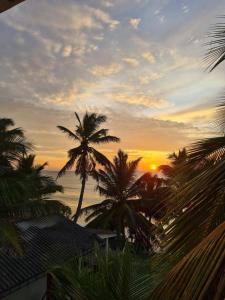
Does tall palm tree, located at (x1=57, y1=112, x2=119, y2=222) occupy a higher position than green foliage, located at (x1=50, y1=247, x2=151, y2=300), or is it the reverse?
tall palm tree, located at (x1=57, y1=112, x2=119, y2=222)

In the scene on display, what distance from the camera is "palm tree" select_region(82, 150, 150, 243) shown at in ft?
92.3

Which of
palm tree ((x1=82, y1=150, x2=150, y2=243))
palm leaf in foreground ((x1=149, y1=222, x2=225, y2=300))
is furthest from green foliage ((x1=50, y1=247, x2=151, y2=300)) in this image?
palm tree ((x1=82, y1=150, x2=150, y2=243))

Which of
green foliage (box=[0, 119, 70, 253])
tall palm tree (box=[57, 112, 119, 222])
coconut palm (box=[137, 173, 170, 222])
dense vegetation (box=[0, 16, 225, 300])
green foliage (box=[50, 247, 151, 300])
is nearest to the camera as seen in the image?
dense vegetation (box=[0, 16, 225, 300])

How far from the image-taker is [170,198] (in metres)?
2.82

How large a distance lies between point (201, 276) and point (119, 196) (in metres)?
27.2

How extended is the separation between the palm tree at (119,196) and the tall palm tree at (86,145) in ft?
6.52

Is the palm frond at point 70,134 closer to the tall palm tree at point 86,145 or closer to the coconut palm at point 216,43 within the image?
the tall palm tree at point 86,145

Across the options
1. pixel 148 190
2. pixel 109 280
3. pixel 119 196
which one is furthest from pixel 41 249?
pixel 148 190

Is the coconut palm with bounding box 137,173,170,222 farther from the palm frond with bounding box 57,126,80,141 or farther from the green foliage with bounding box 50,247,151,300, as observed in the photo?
the green foliage with bounding box 50,247,151,300

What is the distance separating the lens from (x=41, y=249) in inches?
659

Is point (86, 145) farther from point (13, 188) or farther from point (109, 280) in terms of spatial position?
point (109, 280)

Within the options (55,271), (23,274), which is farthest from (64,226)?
(55,271)

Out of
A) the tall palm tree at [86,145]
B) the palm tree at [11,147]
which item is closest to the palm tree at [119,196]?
the tall palm tree at [86,145]

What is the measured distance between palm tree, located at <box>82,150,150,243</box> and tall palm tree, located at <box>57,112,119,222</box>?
1.99 m
